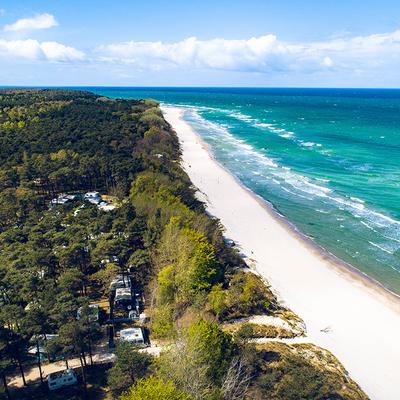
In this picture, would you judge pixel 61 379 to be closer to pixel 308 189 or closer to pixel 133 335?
pixel 133 335

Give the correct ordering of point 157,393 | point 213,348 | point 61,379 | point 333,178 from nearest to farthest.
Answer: point 157,393 < point 213,348 < point 61,379 < point 333,178

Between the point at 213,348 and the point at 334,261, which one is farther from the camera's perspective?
the point at 334,261

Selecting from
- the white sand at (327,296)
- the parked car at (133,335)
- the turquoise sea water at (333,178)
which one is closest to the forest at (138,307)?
the parked car at (133,335)

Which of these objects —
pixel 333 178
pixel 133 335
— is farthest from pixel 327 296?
pixel 333 178

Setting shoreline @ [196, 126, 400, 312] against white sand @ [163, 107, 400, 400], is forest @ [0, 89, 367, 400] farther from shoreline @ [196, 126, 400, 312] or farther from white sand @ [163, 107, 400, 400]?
shoreline @ [196, 126, 400, 312]

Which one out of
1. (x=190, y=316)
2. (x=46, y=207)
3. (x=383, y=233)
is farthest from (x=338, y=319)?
(x=46, y=207)
